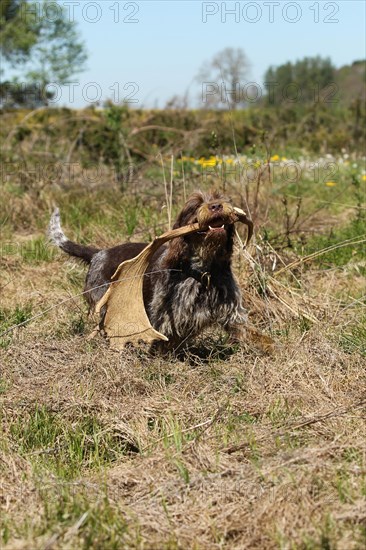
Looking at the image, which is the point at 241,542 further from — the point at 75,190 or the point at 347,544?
the point at 75,190

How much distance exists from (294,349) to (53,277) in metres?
2.93

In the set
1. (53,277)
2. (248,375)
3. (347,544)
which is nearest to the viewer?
(347,544)

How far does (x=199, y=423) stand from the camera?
13.7 ft

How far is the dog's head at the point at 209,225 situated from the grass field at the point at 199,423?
69 centimetres

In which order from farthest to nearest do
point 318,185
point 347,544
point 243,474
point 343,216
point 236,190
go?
point 318,185 → point 343,216 → point 236,190 → point 243,474 → point 347,544

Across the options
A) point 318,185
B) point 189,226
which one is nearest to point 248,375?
point 189,226

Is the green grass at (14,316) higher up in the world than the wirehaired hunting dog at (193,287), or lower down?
lower down

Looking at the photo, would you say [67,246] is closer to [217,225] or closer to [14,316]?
[14,316]

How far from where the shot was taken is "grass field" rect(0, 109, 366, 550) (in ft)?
10.3

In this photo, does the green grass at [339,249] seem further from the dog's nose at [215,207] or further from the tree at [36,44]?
the tree at [36,44]

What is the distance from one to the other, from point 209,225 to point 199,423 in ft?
4.58

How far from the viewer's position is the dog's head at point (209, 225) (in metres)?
5.05

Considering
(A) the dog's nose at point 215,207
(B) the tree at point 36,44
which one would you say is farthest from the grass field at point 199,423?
(B) the tree at point 36,44

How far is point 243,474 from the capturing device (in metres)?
3.50
